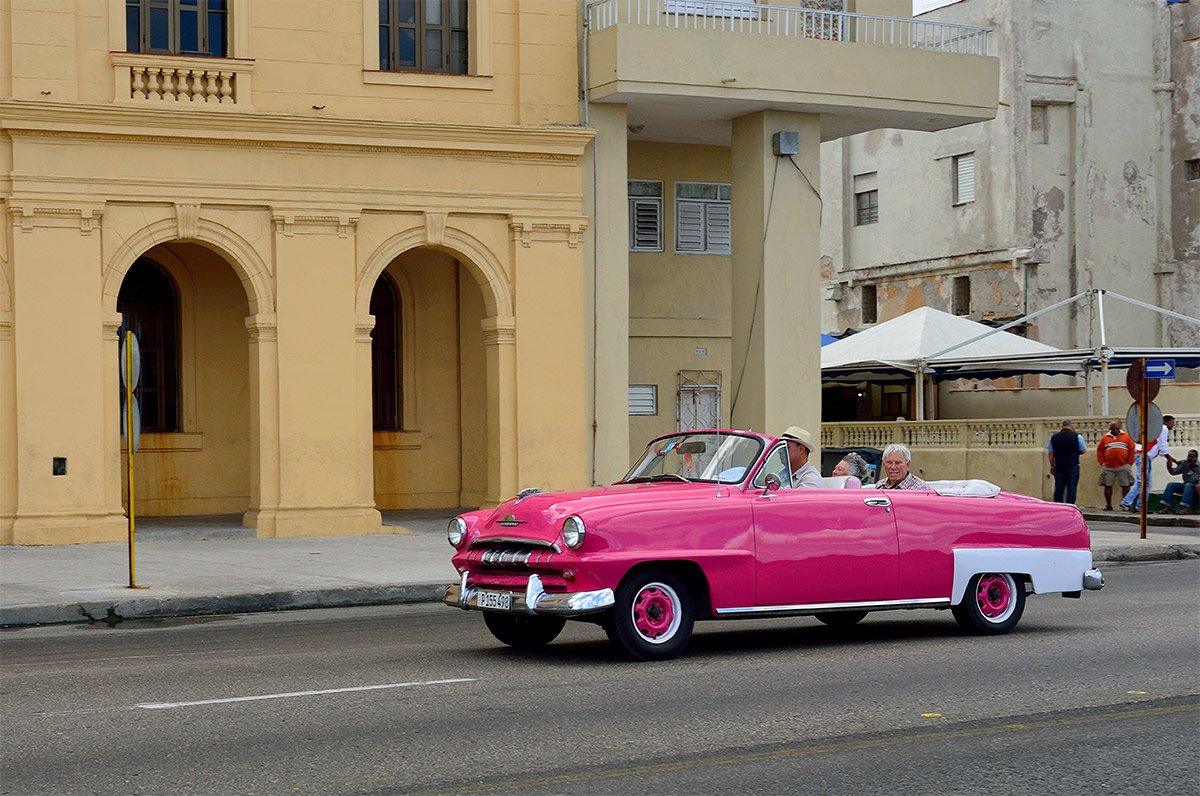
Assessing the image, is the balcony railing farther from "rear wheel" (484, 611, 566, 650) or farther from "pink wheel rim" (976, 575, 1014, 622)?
"rear wheel" (484, 611, 566, 650)

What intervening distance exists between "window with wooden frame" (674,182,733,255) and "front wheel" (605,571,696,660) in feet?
59.1

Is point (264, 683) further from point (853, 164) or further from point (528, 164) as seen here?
point (853, 164)

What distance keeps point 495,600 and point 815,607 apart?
2.19m

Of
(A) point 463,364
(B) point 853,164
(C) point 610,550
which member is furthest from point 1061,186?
(C) point 610,550

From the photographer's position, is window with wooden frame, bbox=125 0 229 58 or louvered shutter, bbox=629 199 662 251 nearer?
window with wooden frame, bbox=125 0 229 58

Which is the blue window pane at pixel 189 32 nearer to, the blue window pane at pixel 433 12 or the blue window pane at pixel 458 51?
the blue window pane at pixel 433 12

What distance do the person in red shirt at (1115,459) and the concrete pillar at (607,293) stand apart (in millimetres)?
10419

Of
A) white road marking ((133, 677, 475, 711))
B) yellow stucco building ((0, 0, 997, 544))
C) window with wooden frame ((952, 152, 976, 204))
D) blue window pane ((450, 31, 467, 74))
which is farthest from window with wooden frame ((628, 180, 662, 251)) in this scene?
window with wooden frame ((952, 152, 976, 204))

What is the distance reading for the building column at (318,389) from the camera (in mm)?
23078

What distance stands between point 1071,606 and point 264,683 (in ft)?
25.3

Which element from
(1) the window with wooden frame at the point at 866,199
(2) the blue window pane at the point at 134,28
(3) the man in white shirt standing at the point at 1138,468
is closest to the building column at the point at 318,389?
(2) the blue window pane at the point at 134,28

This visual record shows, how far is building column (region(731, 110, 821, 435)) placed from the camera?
25.5 meters

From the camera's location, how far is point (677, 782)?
7246 mm

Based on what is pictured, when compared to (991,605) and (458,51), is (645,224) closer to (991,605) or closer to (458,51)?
(458,51)
